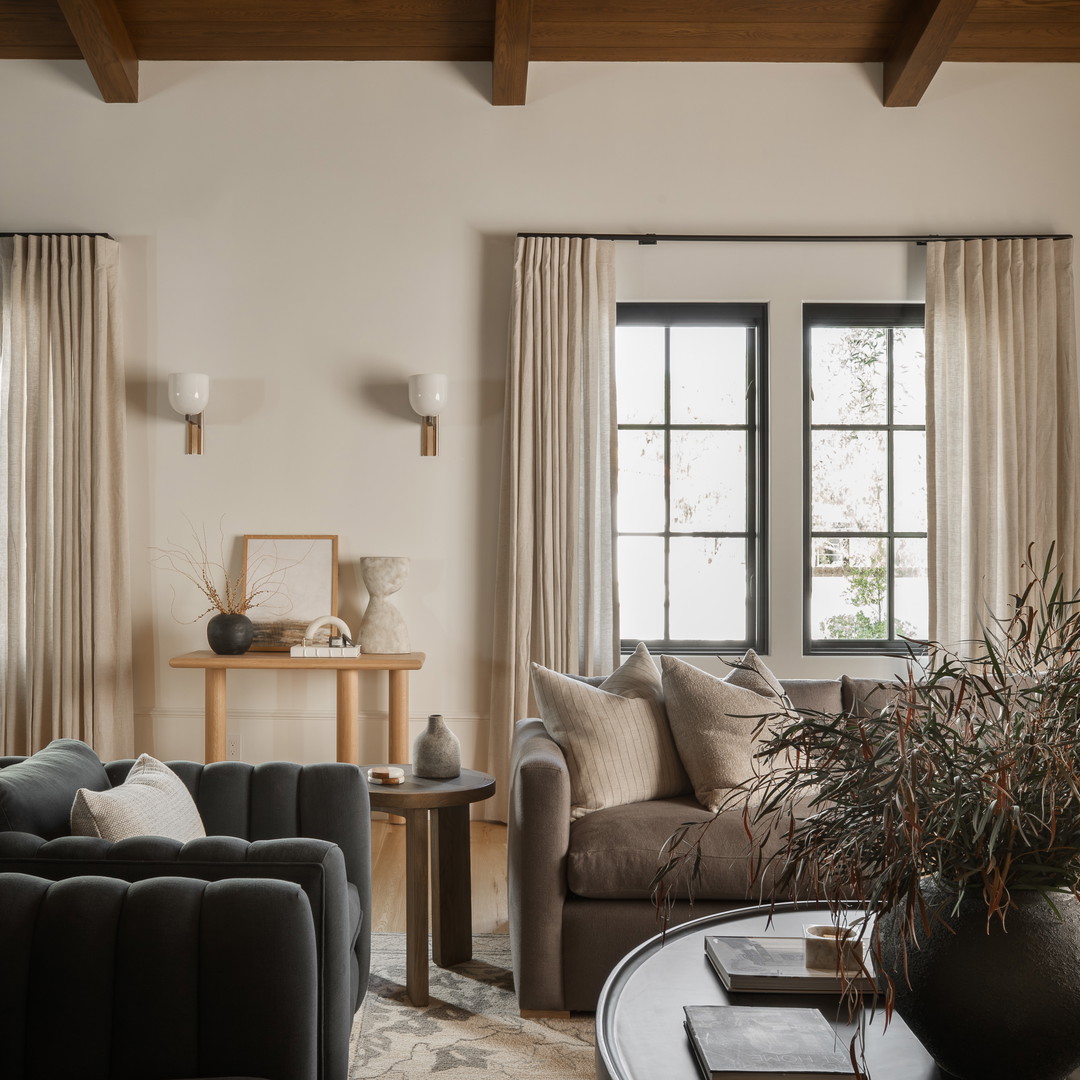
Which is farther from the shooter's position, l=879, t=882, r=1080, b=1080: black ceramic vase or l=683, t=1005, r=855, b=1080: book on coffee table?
l=683, t=1005, r=855, b=1080: book on coffee table

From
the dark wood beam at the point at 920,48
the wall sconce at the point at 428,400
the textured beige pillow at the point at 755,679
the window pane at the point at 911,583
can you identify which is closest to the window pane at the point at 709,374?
the window pane at the point at 911,583

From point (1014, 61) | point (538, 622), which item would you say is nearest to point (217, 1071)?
point (538, 622)

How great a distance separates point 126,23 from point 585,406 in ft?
8.94

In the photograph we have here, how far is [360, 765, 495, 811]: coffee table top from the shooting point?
8.58 feet

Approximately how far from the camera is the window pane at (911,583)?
4723 mm

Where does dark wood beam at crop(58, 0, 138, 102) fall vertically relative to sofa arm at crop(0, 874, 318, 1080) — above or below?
above

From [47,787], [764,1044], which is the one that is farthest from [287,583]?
[764,1044]

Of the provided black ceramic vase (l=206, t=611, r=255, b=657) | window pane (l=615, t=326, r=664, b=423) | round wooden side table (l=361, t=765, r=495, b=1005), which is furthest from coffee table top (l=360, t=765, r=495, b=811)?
window pane (l=615, t=326, r=664, b=423)

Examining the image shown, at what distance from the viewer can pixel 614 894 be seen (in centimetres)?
248

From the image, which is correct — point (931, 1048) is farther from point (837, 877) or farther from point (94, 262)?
point (94, 262)

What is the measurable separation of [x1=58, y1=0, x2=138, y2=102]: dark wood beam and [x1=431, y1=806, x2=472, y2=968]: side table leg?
146 inches

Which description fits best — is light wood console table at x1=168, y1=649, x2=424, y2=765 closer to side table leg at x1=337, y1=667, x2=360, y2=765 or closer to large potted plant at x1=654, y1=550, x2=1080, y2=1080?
side table leg at x1=337, y1=667, x2=360, y2=765

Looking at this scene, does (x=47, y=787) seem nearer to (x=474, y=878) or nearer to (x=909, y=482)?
(x=474, y=878)

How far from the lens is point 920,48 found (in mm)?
4277
